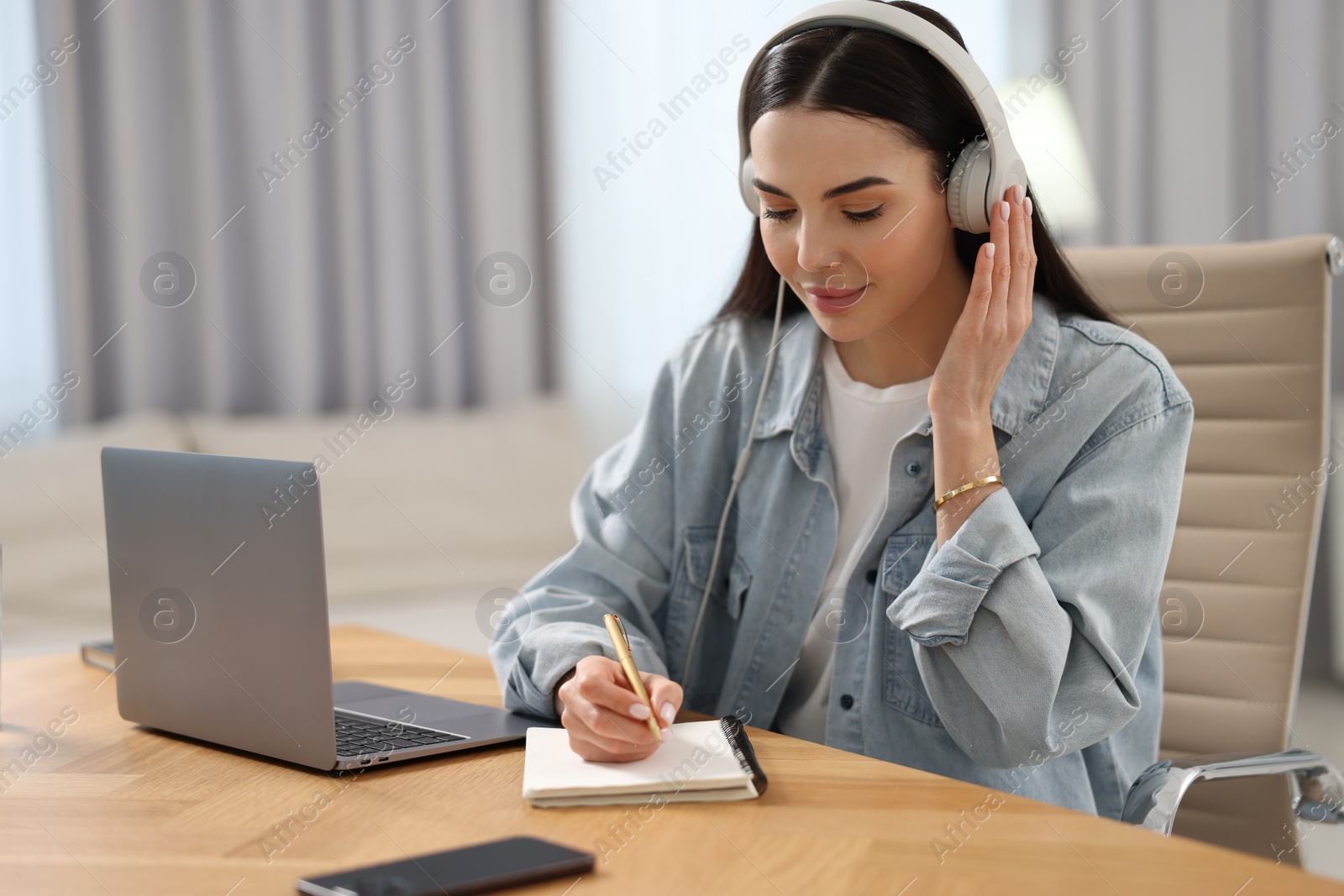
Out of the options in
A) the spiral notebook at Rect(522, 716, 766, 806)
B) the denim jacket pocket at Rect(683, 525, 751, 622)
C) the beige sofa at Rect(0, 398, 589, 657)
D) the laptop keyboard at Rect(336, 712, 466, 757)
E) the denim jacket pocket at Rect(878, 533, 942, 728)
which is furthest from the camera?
the beige sofa at Rect(0, 398, 589, 657)

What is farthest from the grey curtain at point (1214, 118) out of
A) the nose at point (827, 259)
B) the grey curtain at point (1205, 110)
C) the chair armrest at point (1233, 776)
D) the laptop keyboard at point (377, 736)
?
the laptop keyboard at point (377, 736)

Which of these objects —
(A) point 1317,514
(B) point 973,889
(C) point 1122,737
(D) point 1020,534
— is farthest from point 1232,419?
(B) point 973,889

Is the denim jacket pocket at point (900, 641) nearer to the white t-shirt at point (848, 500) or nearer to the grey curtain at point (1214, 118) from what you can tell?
the white t-shirt at point (848, 500)

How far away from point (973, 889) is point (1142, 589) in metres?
0.41

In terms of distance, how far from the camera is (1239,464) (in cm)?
128

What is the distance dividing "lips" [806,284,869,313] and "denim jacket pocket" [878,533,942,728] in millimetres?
227

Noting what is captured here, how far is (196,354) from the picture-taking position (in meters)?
2.60

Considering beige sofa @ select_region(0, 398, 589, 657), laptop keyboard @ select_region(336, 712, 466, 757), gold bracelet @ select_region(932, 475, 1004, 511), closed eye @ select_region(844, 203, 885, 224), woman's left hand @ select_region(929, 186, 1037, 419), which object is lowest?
beige sofa @ select_region(0, 398, 589, 657)

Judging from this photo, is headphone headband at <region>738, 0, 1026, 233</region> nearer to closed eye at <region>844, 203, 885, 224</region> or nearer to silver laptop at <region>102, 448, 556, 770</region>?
closed eye at <region>844, 203, 885, 224</region>

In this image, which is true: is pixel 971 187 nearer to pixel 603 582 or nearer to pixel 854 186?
pixel 854 186

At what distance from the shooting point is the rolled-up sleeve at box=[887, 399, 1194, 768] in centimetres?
91

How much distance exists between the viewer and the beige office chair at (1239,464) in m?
1.21

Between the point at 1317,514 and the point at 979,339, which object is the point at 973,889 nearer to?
the point at 979,339

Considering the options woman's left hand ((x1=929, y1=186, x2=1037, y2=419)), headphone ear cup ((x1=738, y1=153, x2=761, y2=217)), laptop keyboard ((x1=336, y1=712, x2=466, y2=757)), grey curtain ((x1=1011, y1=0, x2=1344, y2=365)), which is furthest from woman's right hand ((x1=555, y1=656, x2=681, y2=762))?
grey curtain ((x1=1011, y1=0, x2=1344, y2=365))
